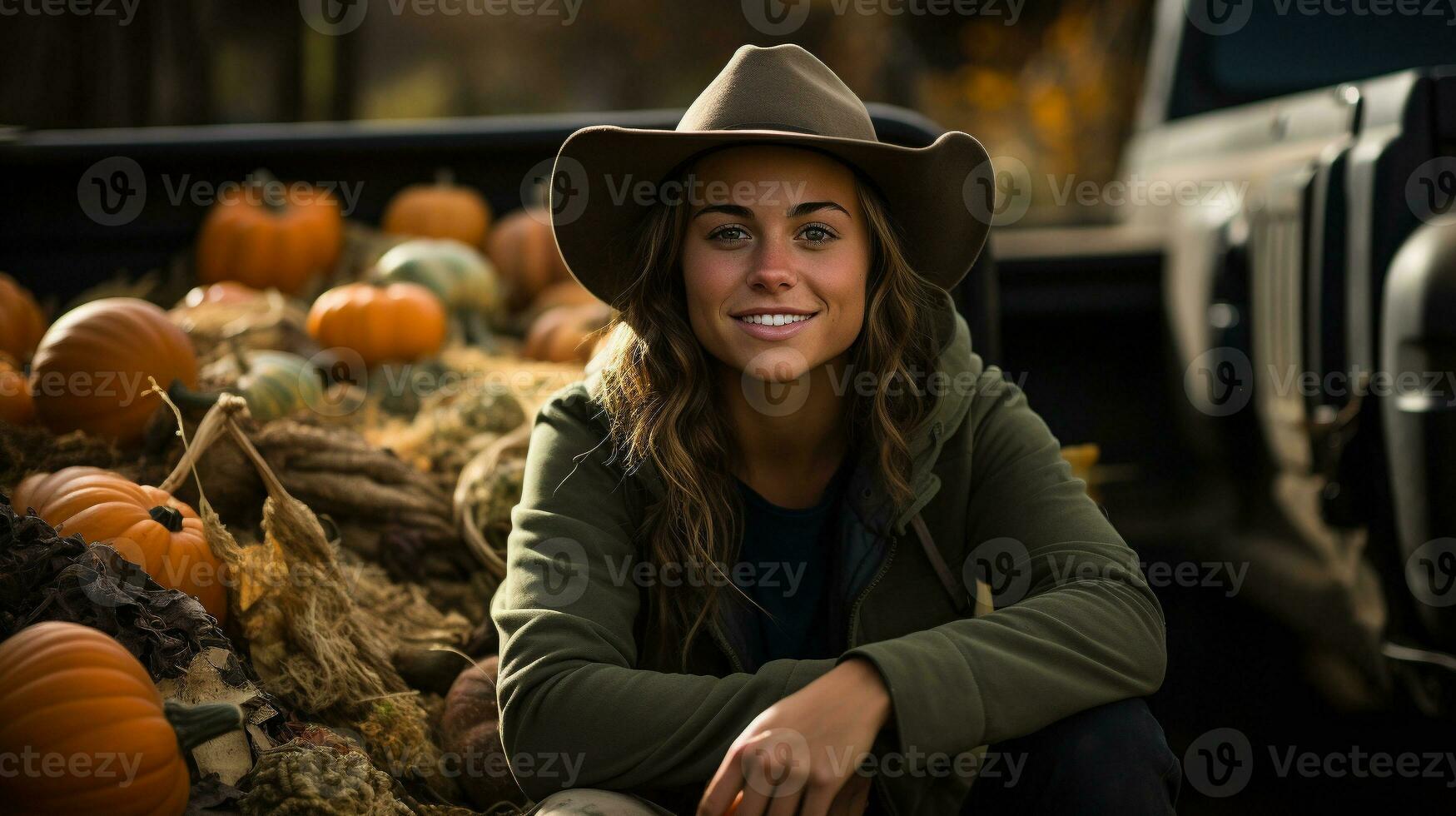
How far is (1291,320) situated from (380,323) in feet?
8.20

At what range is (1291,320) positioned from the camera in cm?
334

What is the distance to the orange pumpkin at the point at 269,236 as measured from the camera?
4172mm

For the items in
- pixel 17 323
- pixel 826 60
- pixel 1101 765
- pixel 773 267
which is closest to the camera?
pixel 1101 765

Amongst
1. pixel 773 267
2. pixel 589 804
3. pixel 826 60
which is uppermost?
pixel 826 60

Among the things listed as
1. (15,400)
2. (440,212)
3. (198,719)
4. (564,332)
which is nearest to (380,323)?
(564,332)

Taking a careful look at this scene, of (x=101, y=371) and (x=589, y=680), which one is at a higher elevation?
(x=101, y=371)

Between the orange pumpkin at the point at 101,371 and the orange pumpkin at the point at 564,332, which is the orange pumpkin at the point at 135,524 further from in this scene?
the orange pumpkin at the point at 564,332

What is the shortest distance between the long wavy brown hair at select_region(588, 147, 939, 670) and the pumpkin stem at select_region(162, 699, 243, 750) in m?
0.71

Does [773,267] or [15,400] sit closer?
[773,267]

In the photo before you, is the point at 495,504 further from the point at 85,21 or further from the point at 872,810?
the point at 85,21

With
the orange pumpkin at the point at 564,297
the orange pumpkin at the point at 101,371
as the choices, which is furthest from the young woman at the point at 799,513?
the orange pumpkin at the point at 564,297

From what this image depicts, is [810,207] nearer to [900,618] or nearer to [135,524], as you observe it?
[900,618]

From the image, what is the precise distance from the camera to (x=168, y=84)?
27.2ft

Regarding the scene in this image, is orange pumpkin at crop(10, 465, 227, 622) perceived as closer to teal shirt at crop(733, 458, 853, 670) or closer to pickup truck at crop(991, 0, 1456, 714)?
teal shirt at crop(733, 458, 853, 670)
